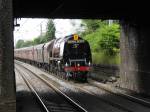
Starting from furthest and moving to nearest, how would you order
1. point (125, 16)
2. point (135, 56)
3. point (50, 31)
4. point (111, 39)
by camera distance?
point (50, 31)
point (111, 39)
point (125, 16)
point (135, 56)

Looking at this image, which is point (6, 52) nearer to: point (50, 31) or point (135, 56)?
point (135, 56)

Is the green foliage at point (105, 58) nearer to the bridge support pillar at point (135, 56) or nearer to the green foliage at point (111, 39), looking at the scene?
the green foliage at point (111, 39)

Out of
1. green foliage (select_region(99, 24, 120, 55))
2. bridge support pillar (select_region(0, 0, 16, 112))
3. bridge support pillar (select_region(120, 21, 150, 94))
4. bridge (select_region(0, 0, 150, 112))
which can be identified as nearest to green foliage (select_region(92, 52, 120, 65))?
green foliage (select_region(99, 24, 120, 55))

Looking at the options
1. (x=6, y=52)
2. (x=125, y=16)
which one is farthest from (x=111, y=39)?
(x=6, y=52)

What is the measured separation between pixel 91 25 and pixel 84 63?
3163cm

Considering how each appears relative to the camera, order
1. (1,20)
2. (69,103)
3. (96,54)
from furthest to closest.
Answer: (96,54), (69,103), (1,20)

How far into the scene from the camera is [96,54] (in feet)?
139

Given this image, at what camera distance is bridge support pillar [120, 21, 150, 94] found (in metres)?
22.4

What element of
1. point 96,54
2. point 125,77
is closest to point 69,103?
point 125,77

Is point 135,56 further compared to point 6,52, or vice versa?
point 135,56

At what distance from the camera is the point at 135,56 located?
78.9ft

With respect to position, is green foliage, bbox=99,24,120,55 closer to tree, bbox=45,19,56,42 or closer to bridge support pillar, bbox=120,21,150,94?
bridge support pillar, bbox=120,21,150,94

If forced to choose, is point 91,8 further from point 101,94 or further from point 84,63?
point 84,63

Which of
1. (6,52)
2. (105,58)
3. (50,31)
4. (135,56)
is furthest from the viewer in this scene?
(50,31)
